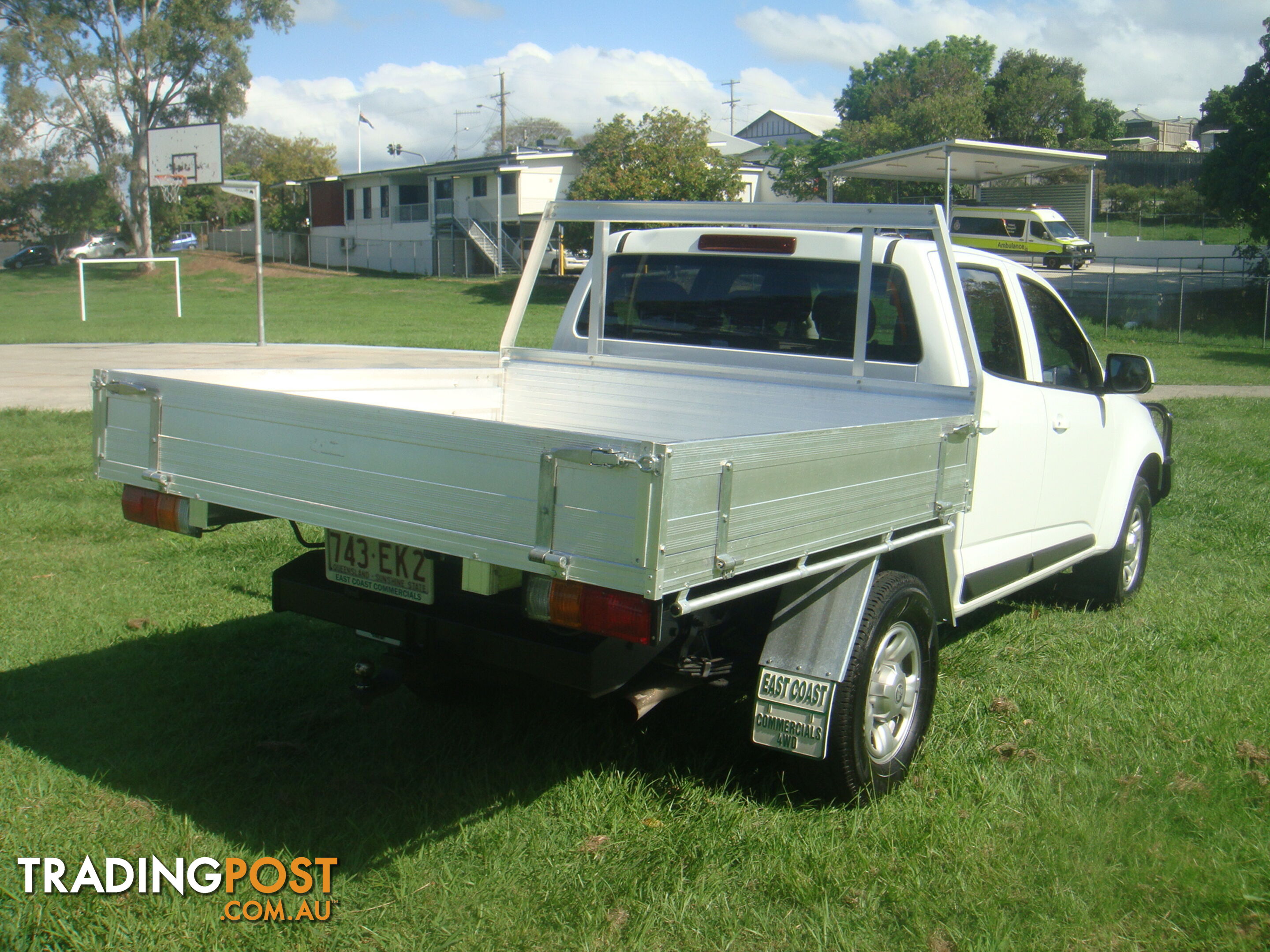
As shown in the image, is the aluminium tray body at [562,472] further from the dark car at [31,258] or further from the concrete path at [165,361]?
the dark car at [31,258]

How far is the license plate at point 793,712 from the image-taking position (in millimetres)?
3318

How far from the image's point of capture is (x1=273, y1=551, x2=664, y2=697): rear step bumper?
3.12 metres

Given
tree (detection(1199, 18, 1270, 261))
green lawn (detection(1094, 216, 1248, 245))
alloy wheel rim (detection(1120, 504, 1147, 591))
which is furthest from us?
green lawn (detection(1094, 216, 1248, 245))

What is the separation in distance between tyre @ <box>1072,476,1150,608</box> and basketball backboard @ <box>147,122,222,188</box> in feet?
96.6

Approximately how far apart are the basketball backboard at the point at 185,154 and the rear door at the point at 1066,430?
29.5 m

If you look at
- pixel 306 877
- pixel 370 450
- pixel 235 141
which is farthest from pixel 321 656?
pixel 235 141

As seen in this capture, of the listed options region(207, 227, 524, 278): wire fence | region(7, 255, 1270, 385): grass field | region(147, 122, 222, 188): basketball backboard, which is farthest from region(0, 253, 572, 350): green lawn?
region(147, 122, 222, 188): basketball backboard

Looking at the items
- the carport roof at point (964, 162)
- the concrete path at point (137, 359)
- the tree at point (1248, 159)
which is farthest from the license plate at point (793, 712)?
the tree at point (1248, 159)

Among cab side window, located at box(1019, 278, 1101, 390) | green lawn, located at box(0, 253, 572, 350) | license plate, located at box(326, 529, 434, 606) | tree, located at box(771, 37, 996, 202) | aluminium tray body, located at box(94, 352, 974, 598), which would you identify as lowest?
green lawn, located at box(0, 253, 572, 350)

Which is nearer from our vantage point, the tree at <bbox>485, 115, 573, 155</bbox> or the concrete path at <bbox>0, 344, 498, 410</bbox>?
→ the concrete path at <bbox>0, 344, 498, 410</bbox>

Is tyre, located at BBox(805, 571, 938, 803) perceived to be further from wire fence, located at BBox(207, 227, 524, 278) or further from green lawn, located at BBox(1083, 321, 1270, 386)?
wire fence, located at BBox(207, 227, 524, 278)

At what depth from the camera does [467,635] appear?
10.9ft

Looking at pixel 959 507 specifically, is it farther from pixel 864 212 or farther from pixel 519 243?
pixel 519 243

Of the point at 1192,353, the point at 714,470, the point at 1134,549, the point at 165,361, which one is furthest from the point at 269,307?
the point at 714,470
